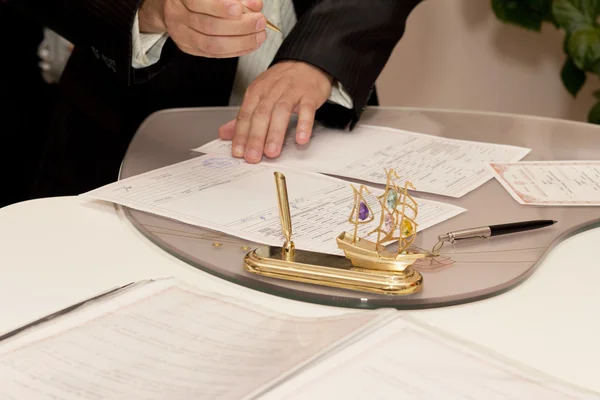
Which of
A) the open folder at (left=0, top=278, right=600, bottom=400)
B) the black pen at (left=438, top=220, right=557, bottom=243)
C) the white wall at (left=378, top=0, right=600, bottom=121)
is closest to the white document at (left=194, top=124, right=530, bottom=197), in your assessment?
the black pen at (left=438, top=220, right=557, bottom=243)

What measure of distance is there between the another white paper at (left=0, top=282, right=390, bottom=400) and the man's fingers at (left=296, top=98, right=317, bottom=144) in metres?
0.50

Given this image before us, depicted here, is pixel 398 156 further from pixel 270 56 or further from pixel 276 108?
pixel 270 56

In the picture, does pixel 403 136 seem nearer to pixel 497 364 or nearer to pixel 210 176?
pixel 210 176

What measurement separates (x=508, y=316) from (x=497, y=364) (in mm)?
103

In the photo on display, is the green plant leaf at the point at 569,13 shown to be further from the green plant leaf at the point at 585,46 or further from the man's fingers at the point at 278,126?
the man's fingers at the point at 278,126

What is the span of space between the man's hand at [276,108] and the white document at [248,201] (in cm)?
6

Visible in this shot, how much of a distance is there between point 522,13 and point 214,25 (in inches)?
56.1

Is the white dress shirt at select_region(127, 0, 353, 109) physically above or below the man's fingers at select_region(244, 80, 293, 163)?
above

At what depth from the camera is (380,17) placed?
1.37 metres

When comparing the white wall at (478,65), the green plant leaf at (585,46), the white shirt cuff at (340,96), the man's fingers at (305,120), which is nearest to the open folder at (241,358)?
the man's fingers at (305,120)

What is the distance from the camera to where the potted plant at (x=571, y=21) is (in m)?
2.03

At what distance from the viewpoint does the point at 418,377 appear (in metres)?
0.55

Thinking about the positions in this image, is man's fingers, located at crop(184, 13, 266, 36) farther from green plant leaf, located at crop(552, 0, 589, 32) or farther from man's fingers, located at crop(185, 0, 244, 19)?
green plant leaf, located at crop(552, 0, 589, 32)

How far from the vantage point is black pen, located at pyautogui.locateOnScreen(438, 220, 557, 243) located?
0.79 m
